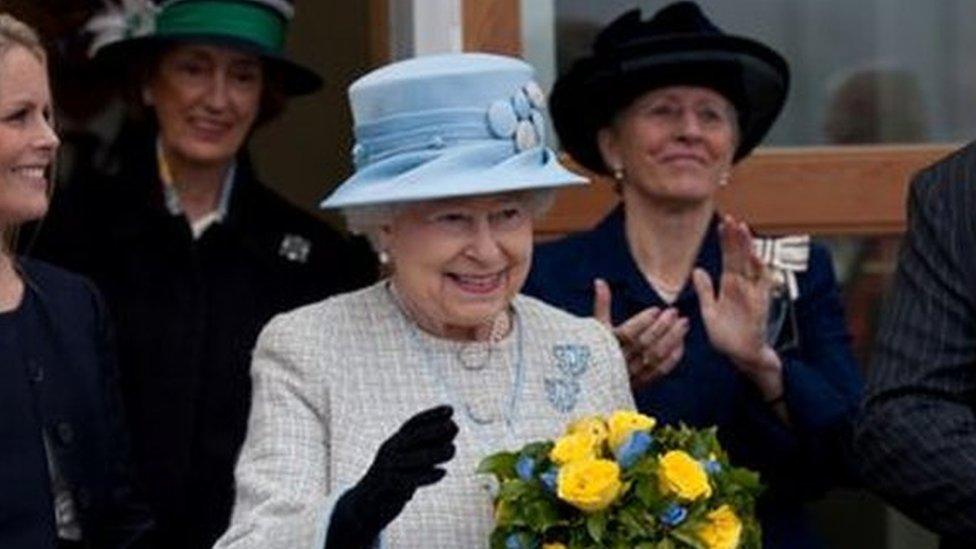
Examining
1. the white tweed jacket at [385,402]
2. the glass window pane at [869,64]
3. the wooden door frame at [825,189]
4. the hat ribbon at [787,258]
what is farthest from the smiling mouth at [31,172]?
the glass window pane at [869,64]

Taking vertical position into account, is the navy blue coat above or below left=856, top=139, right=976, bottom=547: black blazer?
below

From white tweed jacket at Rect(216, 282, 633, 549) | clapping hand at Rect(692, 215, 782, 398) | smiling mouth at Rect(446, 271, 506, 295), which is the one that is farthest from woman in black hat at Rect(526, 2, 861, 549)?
smiling mouth at Rect(446, 271, 506, 295)

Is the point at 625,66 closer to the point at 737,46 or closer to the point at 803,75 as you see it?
the point at 737,46

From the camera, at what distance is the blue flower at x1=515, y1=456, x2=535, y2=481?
296 centimetres

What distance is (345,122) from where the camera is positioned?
578 centimetres

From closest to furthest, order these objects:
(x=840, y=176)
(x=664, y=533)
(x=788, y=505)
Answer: (x=664, y=533)
(x=788, y=505)
(x=840, y=176)

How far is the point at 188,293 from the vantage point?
4.09 metres

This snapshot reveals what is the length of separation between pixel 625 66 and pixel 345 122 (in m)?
2.05

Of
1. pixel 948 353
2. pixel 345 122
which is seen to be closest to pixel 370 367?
pixel 948 353

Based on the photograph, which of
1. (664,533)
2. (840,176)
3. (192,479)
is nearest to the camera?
(664,533)

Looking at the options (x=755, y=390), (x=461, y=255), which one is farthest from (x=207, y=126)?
(x=461, y=255)

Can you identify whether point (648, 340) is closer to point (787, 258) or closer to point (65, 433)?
point (787, 258)

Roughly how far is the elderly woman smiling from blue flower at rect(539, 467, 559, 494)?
0.39 ft

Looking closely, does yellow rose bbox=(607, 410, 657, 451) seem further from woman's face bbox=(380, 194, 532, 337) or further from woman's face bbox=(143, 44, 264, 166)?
woman's face bbox=(143, 44, 264, 166)
